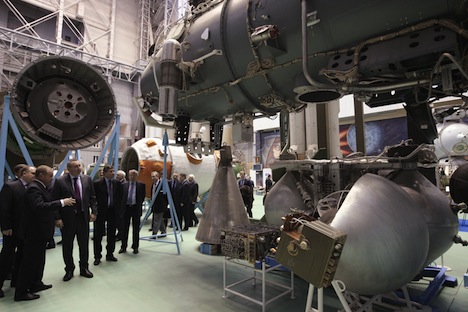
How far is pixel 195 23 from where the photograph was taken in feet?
12.9

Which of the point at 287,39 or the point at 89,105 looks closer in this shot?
the point at 287,39

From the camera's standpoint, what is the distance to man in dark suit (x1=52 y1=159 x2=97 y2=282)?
4.25m

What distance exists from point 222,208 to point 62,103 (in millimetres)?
3595

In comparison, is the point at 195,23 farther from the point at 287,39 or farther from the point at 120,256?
the point at 120,256

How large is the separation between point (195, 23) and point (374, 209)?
3269mm

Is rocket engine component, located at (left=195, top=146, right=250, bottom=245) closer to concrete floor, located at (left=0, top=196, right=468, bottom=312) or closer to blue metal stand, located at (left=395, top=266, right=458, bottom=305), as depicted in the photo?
concrete floor, located at (left=0, top=196, right=468, bottom=312)

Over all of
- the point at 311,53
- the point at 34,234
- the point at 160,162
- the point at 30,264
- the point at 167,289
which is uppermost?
the point at 311,53

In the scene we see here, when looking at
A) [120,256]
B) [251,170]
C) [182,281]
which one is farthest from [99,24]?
[182,281]

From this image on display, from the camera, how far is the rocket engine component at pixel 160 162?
9.01 meters

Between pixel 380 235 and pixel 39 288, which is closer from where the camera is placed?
pixel 380 235

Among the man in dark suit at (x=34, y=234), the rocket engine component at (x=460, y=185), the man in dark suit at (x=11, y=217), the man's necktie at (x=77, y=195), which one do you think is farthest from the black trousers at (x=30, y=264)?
the rocket engine component at (x=460, y=185)

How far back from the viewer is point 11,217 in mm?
3752

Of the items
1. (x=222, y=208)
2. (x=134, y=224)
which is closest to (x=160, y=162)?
(x=134, y=224)

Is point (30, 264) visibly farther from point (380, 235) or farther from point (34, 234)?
point (380, 235)
